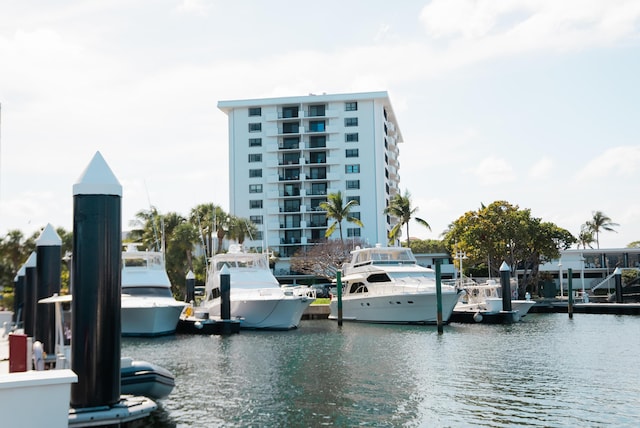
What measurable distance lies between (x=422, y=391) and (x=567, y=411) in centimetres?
395

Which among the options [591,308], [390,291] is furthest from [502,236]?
[390,291]

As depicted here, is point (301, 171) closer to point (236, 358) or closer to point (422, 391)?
point (236, 358)

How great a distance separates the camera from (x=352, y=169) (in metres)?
Answer: 87.2

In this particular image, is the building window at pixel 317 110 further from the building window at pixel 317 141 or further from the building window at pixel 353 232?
the building window at pixel 353 232

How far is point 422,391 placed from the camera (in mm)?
17719

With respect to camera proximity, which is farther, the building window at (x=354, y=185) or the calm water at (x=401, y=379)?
the building window at (x=354, y=185)

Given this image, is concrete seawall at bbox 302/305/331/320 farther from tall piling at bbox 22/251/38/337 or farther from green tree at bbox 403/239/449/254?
green tree at bbox 403/239/449/254

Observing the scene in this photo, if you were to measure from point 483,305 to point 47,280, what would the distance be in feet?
101

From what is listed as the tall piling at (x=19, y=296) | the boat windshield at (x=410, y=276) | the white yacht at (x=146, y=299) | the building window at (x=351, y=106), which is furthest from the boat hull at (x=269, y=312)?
the building window at (x=351, y=106)

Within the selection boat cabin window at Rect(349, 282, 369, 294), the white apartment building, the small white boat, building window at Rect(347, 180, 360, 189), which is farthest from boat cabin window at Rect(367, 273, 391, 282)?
building window at Rect(347, 180, 360, 189)

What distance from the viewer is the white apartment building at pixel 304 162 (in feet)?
283

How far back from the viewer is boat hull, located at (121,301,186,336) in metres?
33.3

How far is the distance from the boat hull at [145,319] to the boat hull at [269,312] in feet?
15.9

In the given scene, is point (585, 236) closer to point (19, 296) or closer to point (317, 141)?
point (317, 141)
